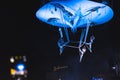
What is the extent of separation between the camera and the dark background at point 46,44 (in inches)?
395

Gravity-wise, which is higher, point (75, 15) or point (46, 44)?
point (75, 15)

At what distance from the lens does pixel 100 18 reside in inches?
402

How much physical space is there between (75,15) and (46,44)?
6.35 feet

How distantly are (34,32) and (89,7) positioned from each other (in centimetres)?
241

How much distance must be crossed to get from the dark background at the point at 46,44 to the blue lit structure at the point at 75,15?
270 millimetres

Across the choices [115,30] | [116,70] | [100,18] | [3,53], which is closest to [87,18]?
[100,18]

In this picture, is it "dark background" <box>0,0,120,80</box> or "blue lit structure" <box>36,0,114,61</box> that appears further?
"dark background" <box>0,0,120,80</box>

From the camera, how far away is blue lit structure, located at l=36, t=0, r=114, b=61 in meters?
9.38

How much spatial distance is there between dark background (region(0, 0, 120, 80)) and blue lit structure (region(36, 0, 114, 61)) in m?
0.27

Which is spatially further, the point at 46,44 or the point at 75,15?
the point at 46,44

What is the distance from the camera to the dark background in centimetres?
1003

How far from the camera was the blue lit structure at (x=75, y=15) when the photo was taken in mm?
9375

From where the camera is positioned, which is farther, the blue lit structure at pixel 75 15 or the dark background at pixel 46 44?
the dark background at pixel 46 44

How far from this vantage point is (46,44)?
35.7 feet
